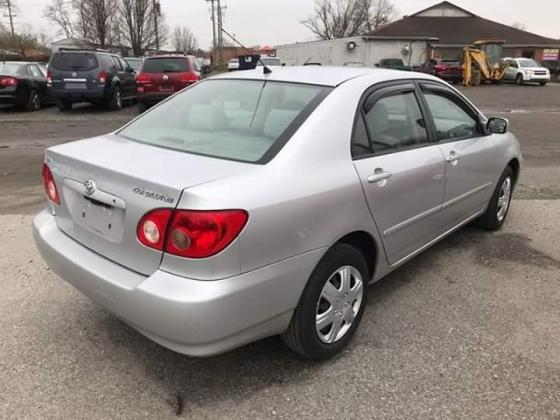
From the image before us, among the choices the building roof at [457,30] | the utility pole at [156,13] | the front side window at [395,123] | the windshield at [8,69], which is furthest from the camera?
the building roof at [457,30]

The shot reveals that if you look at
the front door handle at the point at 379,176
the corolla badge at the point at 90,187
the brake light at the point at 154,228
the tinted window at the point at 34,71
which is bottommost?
the brake light at the point at 154,228

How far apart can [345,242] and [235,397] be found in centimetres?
100

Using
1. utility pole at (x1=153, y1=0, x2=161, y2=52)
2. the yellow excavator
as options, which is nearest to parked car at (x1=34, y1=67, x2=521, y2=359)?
the yellow excavator

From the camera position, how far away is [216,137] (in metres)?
2.89

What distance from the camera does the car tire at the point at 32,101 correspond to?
15.3 m

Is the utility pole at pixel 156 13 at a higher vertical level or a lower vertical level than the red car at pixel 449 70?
higher

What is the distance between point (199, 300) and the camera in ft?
7.00

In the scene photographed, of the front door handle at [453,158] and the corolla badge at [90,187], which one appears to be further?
the front door handle at [453,158]

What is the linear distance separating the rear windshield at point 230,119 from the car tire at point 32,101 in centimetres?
1365

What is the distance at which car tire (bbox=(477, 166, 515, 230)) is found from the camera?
477cm

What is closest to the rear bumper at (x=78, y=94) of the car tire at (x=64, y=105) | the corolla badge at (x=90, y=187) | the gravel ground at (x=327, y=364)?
the car tire at (x=64, y=105)

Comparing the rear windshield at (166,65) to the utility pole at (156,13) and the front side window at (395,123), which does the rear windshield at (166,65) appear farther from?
the utility pole at (156,13)

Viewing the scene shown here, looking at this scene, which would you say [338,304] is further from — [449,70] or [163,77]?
[449,70]

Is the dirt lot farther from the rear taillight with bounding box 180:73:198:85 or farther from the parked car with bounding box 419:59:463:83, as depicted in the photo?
the parked car with bounding box 419:59:463:83
